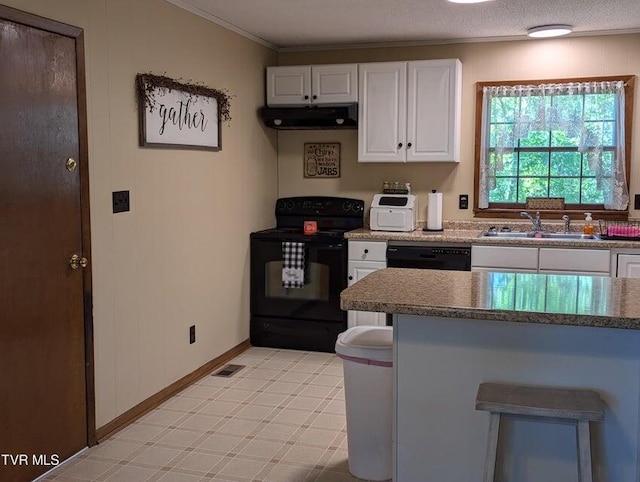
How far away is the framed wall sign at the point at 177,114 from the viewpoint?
3529 millimetres

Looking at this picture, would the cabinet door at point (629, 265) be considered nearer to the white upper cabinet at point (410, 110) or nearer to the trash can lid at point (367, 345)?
the white upper cabinet at point (410, 110)

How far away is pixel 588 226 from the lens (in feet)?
15.5

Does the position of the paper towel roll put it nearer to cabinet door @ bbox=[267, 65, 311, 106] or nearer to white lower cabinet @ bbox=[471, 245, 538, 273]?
white lower cabinet @ bbox=[471, 245, 538, 273]

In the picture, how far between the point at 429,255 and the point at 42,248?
264 centimetres

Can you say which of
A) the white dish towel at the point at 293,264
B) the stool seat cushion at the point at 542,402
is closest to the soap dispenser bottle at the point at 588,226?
the white dish towel at the point at 293,264

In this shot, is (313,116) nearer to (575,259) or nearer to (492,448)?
(575,259)

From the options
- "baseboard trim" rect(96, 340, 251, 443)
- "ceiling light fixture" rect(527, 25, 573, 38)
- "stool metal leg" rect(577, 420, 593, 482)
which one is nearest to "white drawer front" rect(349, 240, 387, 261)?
"baseboard trim" rect(96, 340, 251, 443)

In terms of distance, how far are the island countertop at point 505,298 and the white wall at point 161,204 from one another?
1419 millimetres

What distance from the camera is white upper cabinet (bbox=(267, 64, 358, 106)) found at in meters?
4.91

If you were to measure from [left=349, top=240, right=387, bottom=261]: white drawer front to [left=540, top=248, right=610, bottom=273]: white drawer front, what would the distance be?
1076 mm

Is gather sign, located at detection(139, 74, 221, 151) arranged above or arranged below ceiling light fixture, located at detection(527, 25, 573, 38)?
below

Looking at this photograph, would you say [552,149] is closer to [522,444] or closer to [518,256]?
[518,256]

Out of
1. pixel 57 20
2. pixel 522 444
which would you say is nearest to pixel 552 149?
pixel 522 444

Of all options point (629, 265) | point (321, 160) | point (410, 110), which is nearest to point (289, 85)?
point (321, 160)
